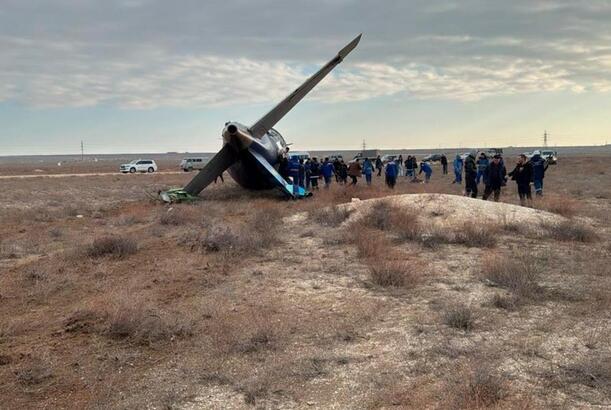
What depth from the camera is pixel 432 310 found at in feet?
25.6

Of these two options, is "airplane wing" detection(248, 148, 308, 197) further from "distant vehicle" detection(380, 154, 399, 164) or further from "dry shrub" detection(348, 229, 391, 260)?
"dry shrub" detection(348, 229, 391, 260)

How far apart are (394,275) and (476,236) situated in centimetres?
407

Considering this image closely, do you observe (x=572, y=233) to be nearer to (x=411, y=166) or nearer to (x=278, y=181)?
(x=278, y=181)

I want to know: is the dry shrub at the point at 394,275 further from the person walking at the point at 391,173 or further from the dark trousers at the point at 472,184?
the person walking at the point at 391,173

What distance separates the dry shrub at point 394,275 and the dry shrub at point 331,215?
5.51m

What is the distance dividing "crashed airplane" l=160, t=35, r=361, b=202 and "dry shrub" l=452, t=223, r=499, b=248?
1012 centimetres

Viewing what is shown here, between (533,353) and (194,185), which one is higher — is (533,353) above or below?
below

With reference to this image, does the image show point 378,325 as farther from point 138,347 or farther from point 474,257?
point 474,257

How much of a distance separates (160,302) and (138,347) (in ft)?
5.97

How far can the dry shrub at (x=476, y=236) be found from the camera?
12.3 meters

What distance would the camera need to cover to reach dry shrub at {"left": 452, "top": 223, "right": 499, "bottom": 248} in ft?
40.4

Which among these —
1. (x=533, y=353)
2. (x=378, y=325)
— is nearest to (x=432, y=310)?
(x=378, y=325)

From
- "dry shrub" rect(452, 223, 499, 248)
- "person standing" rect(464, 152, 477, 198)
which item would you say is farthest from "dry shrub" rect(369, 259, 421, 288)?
"person standing" rect(464, 152, 477, 198)

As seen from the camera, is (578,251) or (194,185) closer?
(578,251)
